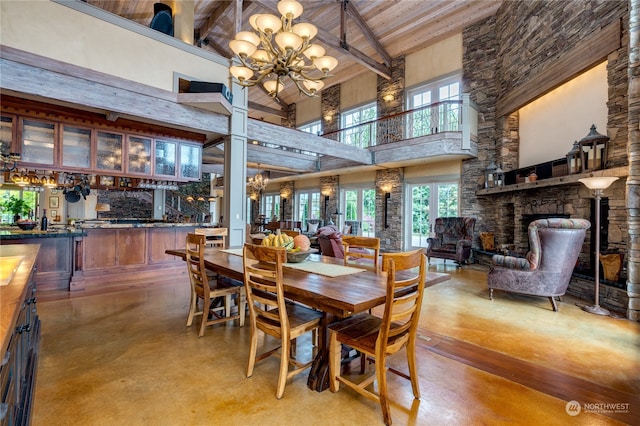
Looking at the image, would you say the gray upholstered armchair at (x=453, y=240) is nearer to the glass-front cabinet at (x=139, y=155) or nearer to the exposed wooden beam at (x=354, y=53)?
the exposed wooden beam at (x=354, y=53)

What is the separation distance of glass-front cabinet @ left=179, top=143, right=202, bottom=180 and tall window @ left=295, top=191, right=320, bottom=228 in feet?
22.3

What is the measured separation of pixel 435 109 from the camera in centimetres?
791

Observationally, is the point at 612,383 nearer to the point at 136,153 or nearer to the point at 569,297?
the point at 569,297

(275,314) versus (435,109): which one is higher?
(435,109)

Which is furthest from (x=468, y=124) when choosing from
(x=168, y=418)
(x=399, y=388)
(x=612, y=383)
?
(x=168, y=418)

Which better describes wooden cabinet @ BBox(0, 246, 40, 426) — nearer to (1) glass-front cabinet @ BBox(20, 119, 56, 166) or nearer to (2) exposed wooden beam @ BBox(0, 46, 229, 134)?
(2) exposed wooden beam @ BBox(0, 46, 229, 134)

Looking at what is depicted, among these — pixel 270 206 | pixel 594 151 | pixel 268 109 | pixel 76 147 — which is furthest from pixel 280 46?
pixel 270 206

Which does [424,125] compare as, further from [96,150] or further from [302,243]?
[96,150]

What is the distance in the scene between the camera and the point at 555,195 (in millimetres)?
5328

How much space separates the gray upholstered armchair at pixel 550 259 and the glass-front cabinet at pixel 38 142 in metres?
6.74

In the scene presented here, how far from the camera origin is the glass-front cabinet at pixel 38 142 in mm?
4105

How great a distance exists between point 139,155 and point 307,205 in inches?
318

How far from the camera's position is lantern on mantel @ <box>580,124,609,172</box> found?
401 centimetres

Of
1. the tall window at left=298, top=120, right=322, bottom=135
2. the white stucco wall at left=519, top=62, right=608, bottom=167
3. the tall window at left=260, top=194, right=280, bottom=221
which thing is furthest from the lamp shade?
the tall window at left=260, top=194, right=280, bottom=221
